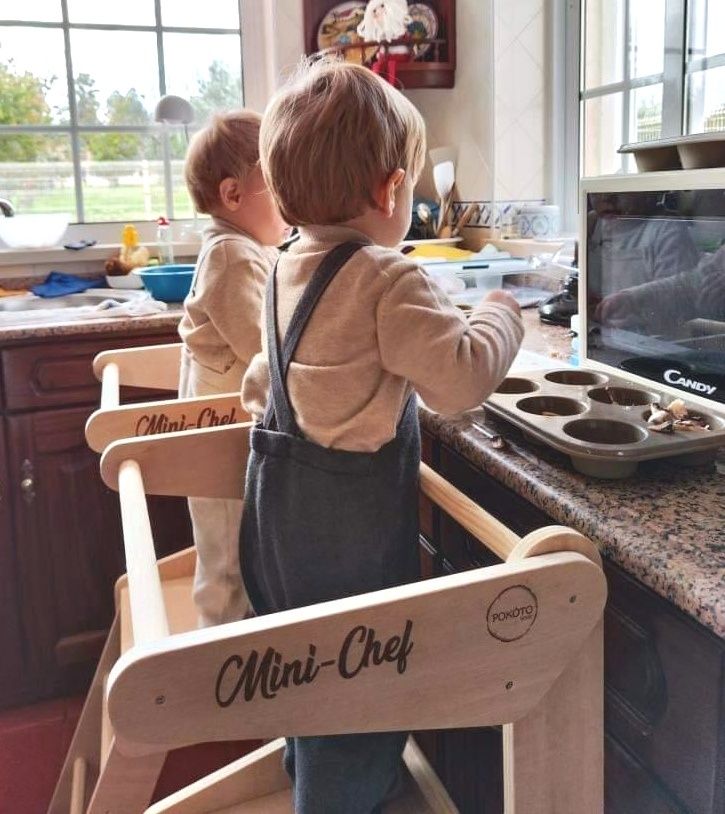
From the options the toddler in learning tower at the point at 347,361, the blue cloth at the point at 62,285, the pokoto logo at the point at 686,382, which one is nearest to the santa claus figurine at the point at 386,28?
the blue cloth at the point at 62,285

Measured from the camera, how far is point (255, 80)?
234cm

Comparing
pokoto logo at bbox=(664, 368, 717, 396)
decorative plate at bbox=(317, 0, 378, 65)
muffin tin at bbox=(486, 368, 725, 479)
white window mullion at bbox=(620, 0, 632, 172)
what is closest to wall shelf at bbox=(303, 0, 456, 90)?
decorative plate at bbox=(317, 0, 378, 65)

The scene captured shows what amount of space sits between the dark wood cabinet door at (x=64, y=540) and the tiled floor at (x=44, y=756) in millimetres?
58

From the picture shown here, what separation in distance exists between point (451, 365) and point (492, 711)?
0.97ft

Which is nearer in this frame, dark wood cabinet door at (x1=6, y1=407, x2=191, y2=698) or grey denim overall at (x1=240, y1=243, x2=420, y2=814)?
grey denim overall at (x1=240, y1=243, x2=420, y2=814)

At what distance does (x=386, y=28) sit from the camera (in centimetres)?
212

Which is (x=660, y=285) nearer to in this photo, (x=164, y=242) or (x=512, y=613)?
(x=512, y=613)

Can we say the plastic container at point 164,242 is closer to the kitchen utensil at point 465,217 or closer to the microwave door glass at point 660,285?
the kitchen utensil at point 465,217

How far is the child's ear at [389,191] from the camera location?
0.81 m

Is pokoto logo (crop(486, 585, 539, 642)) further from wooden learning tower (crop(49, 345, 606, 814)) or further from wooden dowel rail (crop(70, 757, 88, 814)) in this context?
wooden dowel rail (crop(70, 757, 88, 814))

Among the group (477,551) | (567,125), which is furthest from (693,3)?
(477,551)

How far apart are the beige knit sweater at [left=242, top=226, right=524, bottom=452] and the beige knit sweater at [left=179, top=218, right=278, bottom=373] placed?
1.11ft

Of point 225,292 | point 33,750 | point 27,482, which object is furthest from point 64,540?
point 225,292

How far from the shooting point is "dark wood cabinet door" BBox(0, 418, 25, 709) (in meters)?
1.67
